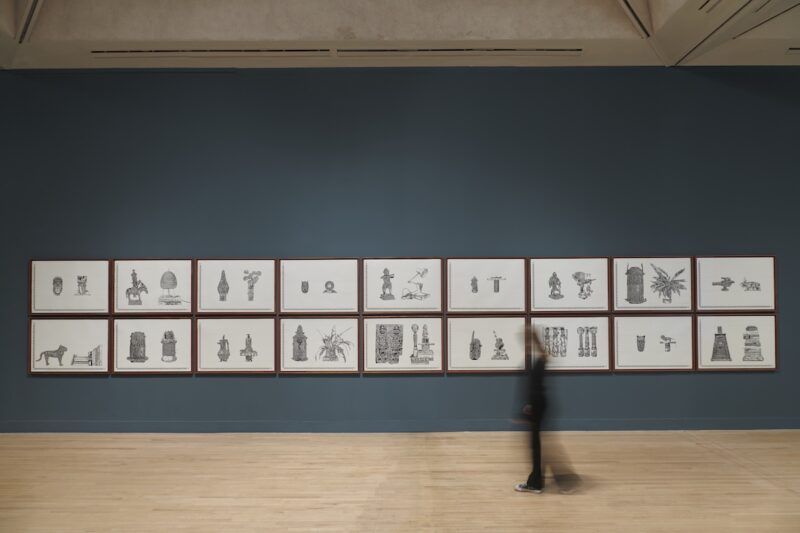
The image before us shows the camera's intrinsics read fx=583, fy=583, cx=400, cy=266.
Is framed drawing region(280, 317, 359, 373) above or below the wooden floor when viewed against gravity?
above

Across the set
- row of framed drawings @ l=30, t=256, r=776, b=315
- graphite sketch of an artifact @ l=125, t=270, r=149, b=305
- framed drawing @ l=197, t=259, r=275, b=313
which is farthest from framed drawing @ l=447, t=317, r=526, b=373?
graphite sketch of an artifact @ l=125, t=270, r=149, b=305

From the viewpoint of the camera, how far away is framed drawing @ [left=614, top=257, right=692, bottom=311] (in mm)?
8984

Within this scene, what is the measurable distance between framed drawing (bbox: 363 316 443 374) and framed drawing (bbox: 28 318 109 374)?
4.07m

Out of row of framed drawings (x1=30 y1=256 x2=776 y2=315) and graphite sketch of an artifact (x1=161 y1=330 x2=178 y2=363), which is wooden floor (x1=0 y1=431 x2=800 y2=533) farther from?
row of framed drawings (x1=30 y1=256 x2=776 y2=315)

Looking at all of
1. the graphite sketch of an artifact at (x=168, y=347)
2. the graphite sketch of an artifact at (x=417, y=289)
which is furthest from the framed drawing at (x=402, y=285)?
the graphite sketch of an artifact at (x=168, y=347)

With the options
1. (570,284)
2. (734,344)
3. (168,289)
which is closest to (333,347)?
(168,289)

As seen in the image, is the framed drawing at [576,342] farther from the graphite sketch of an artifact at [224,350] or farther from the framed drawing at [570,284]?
the graphite sketch of an artifact at [224,350]

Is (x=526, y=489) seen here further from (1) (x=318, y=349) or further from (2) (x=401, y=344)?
(1) (x=318, y=349)

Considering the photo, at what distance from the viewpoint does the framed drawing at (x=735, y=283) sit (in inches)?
354

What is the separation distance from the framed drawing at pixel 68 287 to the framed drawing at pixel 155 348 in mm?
617

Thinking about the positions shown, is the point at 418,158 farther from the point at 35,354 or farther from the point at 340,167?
the point at 35,354

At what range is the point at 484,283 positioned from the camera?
8.98m

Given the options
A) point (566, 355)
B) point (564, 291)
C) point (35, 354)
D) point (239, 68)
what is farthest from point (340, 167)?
point (35, 354)

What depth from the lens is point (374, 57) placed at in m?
8.80
